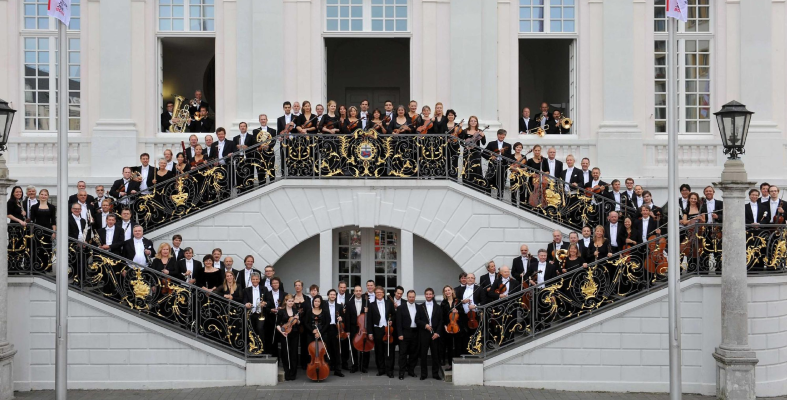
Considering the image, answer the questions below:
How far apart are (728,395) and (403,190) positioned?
6.42 meters

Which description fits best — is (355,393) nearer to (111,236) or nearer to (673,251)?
(111,236)

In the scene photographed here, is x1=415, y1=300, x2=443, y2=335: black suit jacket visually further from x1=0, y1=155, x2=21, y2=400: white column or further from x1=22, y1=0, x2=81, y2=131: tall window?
x1=22, y1=0, x2=81, y2=131: tall window

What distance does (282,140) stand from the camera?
17.1 m

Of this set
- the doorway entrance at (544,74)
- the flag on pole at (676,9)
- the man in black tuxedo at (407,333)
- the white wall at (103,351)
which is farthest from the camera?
the doorway entrance at (544,74)

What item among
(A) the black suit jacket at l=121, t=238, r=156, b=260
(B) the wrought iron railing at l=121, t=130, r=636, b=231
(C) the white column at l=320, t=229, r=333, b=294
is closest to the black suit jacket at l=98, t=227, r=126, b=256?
(A) the black suit jacket at l=121, t=238, r=156, b=260

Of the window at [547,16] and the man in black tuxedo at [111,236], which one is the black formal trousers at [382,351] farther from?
the window at [547,16]

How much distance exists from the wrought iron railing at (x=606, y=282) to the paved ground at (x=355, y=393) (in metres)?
0.83

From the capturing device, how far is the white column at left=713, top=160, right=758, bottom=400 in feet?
48.3

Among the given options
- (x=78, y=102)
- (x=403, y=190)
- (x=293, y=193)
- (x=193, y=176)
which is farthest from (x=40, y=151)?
(x=403, y=190)

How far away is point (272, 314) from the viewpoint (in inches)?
614

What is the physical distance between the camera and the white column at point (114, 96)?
65.3 ft

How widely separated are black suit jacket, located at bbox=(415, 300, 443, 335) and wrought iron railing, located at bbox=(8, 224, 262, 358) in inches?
104

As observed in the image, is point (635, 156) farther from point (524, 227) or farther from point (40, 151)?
point (40, 151)

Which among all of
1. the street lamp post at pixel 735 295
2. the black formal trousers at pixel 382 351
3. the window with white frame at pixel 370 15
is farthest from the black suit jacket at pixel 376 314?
the window with white frame at pixel 370 15
